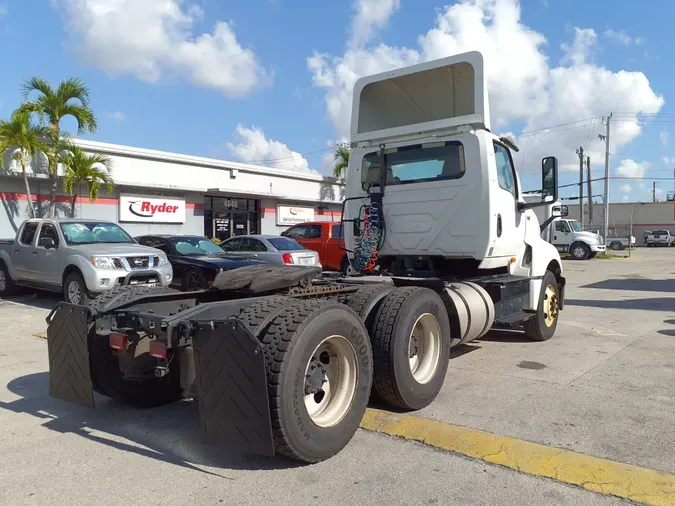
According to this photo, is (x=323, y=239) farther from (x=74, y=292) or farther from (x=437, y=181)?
(x=437, y=181)

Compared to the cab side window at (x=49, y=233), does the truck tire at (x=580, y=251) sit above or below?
below

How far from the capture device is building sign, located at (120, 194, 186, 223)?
20.0m

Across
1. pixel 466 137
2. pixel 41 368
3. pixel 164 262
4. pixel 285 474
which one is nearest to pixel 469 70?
pixel 466 137

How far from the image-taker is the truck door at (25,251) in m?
11.7

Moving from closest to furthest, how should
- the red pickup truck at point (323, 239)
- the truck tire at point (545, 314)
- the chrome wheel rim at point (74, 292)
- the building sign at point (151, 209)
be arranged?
1. the truck tire at point (545, 314)
2. the chrome wheel rim at point (74, 292)
3. the red pickup truck at point (323, 239)
4. the building sign at point (151, 209)

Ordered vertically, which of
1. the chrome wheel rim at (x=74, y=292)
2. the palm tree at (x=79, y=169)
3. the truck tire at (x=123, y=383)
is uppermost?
the palm tree at (x=79, y=169)

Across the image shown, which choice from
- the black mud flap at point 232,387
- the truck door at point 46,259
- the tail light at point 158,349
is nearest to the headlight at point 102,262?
the truck door at point 46,259

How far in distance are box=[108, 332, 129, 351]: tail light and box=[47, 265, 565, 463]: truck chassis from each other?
10 millimetres

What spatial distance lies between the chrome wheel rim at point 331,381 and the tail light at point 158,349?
1.01 m

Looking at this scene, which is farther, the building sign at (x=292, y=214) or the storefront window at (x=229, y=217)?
the building sign at (x=292, y=214)

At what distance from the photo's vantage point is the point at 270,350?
138 inches

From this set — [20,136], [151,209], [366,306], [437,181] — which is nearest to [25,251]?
[20,136]

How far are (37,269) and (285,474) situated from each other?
9.86m

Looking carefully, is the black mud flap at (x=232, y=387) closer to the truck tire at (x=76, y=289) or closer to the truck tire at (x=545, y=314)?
the truck tire at (x=545, y=314)
